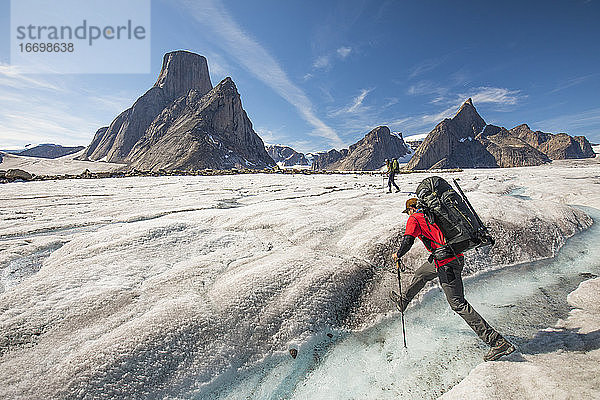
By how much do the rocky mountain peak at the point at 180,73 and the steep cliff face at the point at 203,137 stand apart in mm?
25935

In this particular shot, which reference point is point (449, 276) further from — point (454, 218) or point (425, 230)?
point (454, 218)

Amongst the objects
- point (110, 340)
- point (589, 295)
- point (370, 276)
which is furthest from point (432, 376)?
point (110, 340)

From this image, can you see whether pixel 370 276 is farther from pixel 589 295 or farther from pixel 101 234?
pixel 101 234

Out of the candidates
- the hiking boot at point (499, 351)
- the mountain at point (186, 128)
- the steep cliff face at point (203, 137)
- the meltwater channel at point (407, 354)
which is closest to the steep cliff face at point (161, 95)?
the mountain at point (186, 128)

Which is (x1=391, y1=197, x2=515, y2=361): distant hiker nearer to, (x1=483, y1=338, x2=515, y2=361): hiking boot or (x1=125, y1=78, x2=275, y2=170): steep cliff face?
(x1=483, y1=338, x2=515, y2=361): hiking boot

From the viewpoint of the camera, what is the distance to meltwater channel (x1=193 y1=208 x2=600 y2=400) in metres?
3.71

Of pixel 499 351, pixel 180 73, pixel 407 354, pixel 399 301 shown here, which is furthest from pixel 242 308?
pixel 180 73

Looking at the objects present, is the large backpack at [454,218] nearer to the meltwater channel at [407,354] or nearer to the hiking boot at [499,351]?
the hiking boot at [499,351]

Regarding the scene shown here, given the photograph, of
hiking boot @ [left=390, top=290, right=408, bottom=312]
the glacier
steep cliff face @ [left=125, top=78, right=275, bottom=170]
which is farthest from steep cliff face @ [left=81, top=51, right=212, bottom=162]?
hiking boot @ [left=390, top=290, right=408, bottom=312]

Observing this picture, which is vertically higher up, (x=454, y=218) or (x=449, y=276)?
(x=454, y=218)

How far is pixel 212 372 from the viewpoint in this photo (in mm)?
3844

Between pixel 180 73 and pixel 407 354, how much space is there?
225427 millimetres

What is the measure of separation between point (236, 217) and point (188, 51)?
22736 cm

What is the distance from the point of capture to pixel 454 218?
4098 mm
